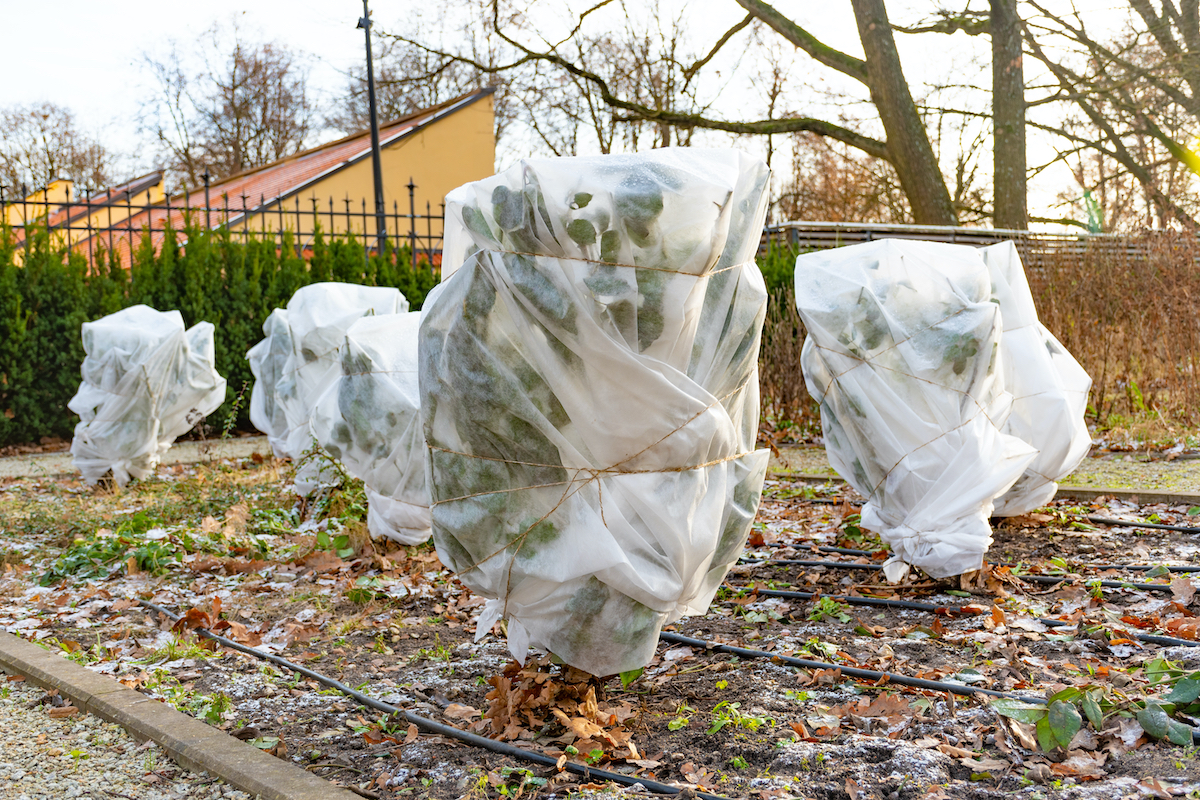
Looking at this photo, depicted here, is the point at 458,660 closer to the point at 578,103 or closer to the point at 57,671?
the point at 57,671

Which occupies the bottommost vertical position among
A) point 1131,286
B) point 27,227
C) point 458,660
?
point 458,660

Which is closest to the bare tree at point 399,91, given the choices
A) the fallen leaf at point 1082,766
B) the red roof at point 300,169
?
the red roof at point 300,169

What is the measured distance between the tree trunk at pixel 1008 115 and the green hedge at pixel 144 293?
8.43 meters

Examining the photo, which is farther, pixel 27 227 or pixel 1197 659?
pixel 27 227

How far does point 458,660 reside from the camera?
367cm

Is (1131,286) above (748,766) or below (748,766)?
above

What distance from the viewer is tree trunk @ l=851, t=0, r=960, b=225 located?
13672 mm

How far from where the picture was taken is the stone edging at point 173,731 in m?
2.52

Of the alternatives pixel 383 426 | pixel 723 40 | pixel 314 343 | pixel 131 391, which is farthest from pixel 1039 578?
pixel 723 40

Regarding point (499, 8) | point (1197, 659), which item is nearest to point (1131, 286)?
point (1197, 659)

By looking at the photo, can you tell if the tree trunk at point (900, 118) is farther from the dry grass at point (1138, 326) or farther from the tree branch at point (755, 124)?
the dry grass at point (1138, 326)

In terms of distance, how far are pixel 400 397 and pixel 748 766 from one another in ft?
10.4

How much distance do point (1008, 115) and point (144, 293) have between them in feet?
39.8

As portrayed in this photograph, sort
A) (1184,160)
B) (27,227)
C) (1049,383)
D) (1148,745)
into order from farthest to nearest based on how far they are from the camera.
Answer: (1184,160)
(27,227)
(1049,383)
(1148,745)
